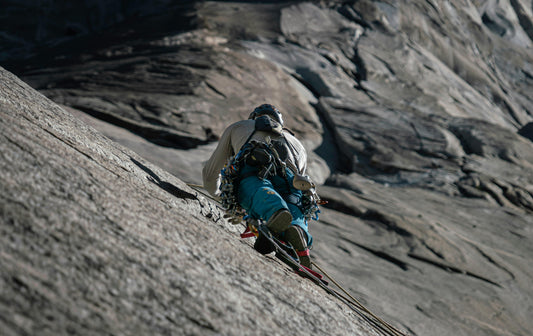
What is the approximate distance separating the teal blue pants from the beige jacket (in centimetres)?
24

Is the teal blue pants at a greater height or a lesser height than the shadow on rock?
greater

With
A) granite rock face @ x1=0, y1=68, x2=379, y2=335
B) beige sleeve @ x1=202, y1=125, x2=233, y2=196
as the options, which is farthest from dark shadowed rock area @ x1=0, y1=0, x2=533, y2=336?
beige sleeve @ x1=202, y1=125, x2=233, y2=196

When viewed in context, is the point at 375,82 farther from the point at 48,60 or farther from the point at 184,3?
the point at 48,60

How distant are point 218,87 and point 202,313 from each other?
37.3 ft

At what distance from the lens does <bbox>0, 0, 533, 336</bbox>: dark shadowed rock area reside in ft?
4.73

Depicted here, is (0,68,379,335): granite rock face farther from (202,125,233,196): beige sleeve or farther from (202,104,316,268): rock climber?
(202,125,233,196): beige sleeve

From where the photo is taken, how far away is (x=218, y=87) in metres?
12.4

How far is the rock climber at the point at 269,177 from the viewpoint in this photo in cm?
276

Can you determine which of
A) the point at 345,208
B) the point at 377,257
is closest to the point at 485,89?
the point at 345,208

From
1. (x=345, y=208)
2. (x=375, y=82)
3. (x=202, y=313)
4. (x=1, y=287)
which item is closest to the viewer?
(x=1, y=287)

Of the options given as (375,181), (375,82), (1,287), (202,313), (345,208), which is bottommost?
(375,181)

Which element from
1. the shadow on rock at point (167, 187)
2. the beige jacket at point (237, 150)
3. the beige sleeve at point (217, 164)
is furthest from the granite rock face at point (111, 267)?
the beige sleeve at point (217, 164)

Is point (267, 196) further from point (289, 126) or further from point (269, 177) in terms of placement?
point (289, 126)

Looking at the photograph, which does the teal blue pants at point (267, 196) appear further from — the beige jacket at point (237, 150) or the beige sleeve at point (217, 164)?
the beige sleeve at point (217, 164)
